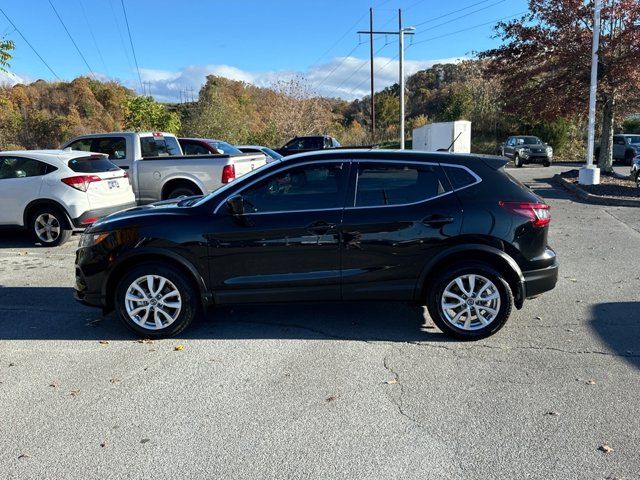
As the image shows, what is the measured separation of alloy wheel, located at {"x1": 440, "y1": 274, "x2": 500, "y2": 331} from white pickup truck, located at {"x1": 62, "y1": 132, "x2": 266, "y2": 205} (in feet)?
22.4

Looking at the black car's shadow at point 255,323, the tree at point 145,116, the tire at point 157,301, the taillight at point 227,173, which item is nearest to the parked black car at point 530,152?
the tree at point 145,116

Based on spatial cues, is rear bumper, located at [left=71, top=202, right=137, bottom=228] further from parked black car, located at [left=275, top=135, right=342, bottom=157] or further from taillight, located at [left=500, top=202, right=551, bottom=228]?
parked black car, located at [left=275, top=135, right=342, bottom=157]

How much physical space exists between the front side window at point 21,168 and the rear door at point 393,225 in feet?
21.5

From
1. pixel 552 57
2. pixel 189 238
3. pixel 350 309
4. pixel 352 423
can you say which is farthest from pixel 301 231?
pixel 552 57

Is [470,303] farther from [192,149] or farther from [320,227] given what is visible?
[192,149]

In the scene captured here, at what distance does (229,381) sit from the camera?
411 cm

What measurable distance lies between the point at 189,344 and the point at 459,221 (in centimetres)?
265

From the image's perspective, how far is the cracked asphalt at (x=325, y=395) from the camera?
307cm

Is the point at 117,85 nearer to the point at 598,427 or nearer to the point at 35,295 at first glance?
the point at 35,295

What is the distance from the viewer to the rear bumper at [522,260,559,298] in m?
4.84

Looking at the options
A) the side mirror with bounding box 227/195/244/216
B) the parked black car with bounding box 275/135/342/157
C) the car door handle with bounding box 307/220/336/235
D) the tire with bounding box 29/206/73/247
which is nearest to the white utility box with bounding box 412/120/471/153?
the parked black car with bounding box 275/135/342/157

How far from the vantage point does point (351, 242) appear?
188 inches

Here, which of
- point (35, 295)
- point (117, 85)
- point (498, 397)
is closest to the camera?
point (498, 397)

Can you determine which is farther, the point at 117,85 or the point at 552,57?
the point at 117,85
